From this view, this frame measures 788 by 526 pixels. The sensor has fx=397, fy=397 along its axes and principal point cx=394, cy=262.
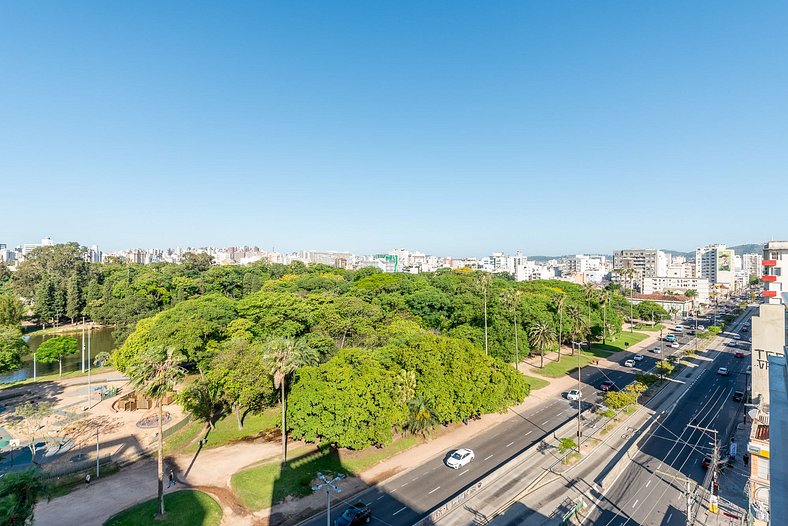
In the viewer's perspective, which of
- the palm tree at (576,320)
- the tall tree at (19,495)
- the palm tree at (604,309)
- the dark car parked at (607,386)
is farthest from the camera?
the palm tree at (604,309)

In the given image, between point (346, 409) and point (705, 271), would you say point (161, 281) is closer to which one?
point (346, 409)

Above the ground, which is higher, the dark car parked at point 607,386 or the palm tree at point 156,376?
the palm tree at point 156,376

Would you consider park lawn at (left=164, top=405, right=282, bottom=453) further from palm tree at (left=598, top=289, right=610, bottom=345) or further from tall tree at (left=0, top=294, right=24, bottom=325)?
tall tree at (left=0, top=294, right=24, bottom=325)

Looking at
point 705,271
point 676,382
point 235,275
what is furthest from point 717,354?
point 705,271

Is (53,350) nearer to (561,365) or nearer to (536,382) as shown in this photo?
(536,382)

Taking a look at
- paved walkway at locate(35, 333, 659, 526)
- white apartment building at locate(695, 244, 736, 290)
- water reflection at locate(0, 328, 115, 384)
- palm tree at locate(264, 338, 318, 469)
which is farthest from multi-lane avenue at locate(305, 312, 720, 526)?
white apartment building at locate(695, 244, 736, 290)

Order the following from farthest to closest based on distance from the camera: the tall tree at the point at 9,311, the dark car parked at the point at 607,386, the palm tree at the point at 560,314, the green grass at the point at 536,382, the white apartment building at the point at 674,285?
the white apartment building at the point at 674,285 → the tall tree at the point at 9,311 → the palm tree at the point at 560,314 → the green grass at the point at 536,382 → the dark car parked at the point at 607,386

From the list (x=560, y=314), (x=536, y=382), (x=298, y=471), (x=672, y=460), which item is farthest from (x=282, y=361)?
(x=560, y=314)

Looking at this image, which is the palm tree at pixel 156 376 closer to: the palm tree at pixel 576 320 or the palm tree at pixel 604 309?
the palm tree at pixel 576 320

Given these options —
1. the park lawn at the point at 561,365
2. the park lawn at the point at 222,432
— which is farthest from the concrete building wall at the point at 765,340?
the park lawn at the point at 222,432
